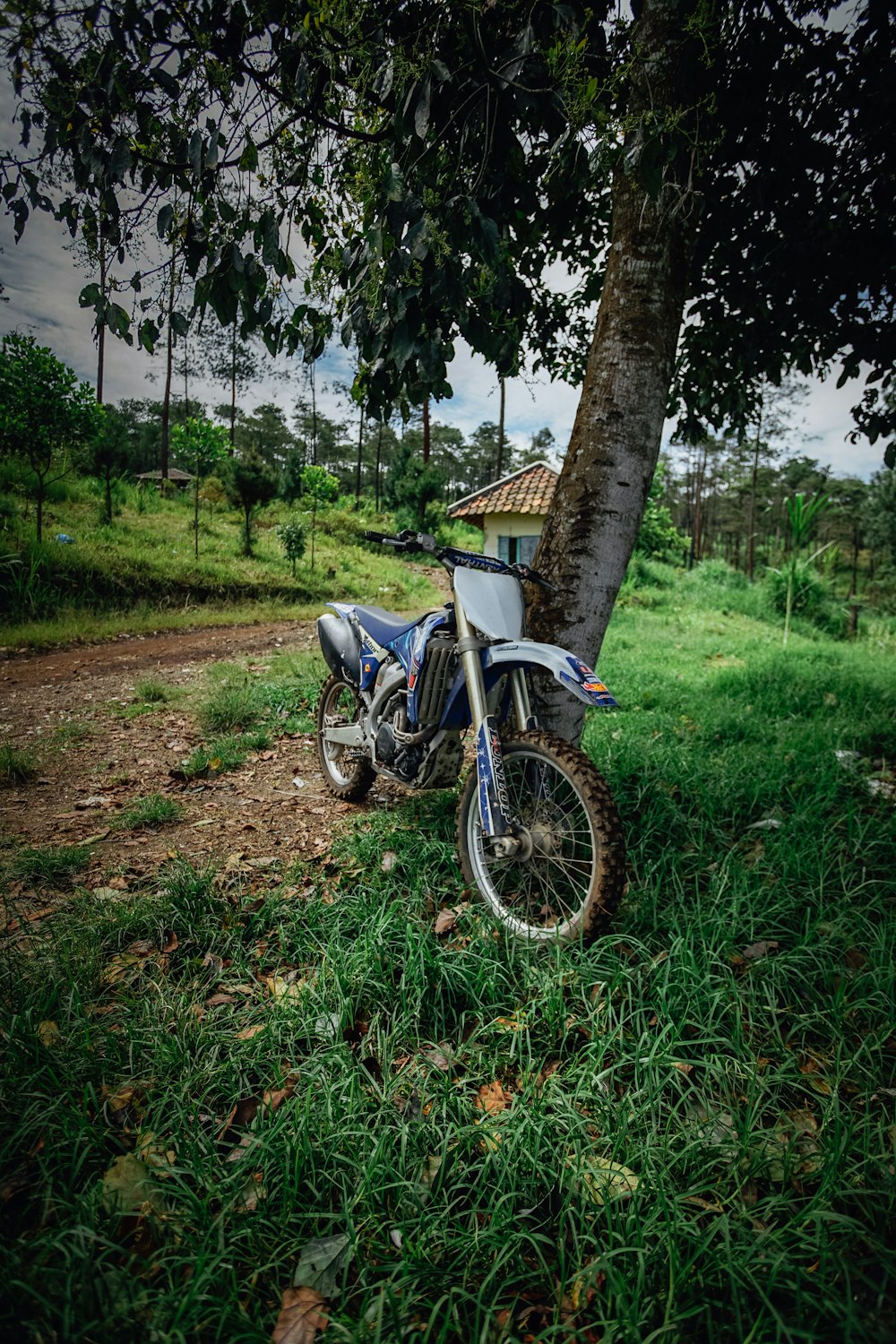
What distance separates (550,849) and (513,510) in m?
14.2

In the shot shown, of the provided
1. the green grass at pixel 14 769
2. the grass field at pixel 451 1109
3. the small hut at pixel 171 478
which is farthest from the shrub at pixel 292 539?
the grass field at pixel 451 1109

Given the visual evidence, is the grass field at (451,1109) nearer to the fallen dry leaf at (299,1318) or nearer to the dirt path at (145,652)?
the fallen dry leaf at (299,1318)

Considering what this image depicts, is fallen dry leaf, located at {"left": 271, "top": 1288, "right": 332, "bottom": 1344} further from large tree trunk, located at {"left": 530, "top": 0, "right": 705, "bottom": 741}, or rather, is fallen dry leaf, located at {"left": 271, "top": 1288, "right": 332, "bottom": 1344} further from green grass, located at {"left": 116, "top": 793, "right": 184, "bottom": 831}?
green grass, located at {"left": 116, "top": 793, "right": 184, "bottom": 831}

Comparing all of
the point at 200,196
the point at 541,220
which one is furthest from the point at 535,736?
the point at 541,220

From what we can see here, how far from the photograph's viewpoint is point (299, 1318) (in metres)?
1.09

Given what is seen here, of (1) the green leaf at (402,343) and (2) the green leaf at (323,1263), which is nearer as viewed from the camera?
(2) the green leaf at (323,1263)

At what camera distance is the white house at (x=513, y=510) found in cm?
1566

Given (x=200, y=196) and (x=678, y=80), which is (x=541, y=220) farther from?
(x=200, y=196)

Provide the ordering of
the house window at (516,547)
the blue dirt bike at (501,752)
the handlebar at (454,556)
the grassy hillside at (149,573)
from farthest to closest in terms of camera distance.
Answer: the house window at (516,547) → the grassy hillside at (149,573) → the handlebar at (454,556) → the blue dirt bike at (501,752)

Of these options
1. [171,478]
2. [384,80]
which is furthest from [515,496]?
[171,478]

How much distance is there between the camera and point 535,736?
7.39 feet

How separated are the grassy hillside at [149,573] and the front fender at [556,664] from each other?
25.7ft

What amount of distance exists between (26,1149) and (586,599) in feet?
8.38

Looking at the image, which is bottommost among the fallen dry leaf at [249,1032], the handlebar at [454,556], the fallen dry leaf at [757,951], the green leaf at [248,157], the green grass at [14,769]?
the green grass at [14,769]
